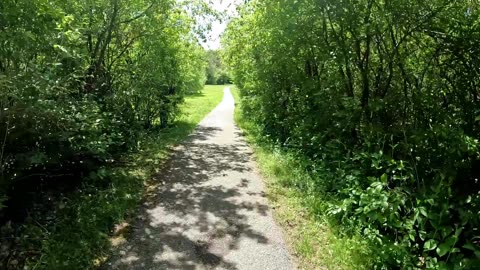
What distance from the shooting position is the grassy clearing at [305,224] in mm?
4734

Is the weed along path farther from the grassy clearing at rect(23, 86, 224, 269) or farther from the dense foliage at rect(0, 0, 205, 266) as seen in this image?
the dense foliage at rect(0, 0, 205, 266)

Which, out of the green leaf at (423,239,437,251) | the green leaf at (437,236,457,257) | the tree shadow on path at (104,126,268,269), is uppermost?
the green leaf at (437,236,457,257)

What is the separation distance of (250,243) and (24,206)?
3.29m

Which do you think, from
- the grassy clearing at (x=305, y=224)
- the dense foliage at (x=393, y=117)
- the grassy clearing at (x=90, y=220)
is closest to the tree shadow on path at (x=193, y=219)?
the grassy clearing at (x=90, y=220)

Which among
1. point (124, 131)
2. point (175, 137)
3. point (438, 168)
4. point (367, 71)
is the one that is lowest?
point (175, 137)

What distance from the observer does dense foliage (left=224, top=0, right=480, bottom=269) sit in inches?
167

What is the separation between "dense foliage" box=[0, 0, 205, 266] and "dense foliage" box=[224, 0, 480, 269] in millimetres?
3945

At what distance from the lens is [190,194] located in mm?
7520

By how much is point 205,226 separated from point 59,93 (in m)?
3.05

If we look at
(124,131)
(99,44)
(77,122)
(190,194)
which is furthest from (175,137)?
(77,122)

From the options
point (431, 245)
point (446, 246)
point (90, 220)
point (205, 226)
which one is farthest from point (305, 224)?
point (90, 220)

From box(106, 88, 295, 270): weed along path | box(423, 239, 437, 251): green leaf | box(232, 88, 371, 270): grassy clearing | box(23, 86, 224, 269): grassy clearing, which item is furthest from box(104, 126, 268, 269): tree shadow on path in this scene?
box(423, 239, 437, 251): green leaf

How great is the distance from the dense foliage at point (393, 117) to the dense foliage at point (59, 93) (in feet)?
12.9

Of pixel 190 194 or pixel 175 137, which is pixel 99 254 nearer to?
pixel 190 194
